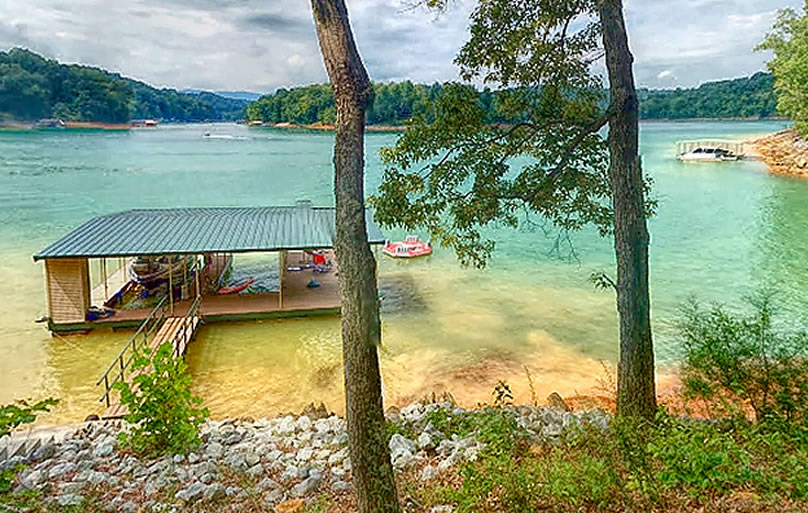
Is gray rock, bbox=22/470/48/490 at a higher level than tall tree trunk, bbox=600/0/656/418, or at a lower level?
lower

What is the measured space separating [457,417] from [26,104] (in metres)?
95.7

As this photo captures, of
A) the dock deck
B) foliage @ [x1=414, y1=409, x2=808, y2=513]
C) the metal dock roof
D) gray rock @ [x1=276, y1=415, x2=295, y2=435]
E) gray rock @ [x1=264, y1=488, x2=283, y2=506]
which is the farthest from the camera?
the dock deck

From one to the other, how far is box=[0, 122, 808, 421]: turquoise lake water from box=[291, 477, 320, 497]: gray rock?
3980mm

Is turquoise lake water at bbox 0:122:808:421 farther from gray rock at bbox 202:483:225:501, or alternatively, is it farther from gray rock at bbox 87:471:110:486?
gray rock at bbox 202:483:225:501

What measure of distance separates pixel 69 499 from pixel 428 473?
9.36 ft

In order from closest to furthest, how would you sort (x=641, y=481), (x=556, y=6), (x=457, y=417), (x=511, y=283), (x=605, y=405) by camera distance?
(x=641, y=481), (x=556, y=6), (x=457, y=417), (x=605, y=405), (x=511, y=283)

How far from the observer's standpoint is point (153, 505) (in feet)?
15.3

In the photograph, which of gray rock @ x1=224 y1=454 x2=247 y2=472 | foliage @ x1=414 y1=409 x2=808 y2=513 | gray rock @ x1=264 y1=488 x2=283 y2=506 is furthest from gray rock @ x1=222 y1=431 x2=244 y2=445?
foliage @ x1=414 y1=409 x2=808 y2=513

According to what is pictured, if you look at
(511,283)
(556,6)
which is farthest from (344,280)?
(511,283)

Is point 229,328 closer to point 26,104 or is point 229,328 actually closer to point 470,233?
point 470,233

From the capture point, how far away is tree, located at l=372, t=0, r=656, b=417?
5.71 meters

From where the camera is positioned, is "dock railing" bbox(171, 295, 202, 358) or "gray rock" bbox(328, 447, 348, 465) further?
"dock railing" bbox(171, 295, 202, 358)

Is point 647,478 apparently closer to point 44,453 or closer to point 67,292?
point 44,453

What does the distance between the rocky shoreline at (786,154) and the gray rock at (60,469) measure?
43206 millimetres
